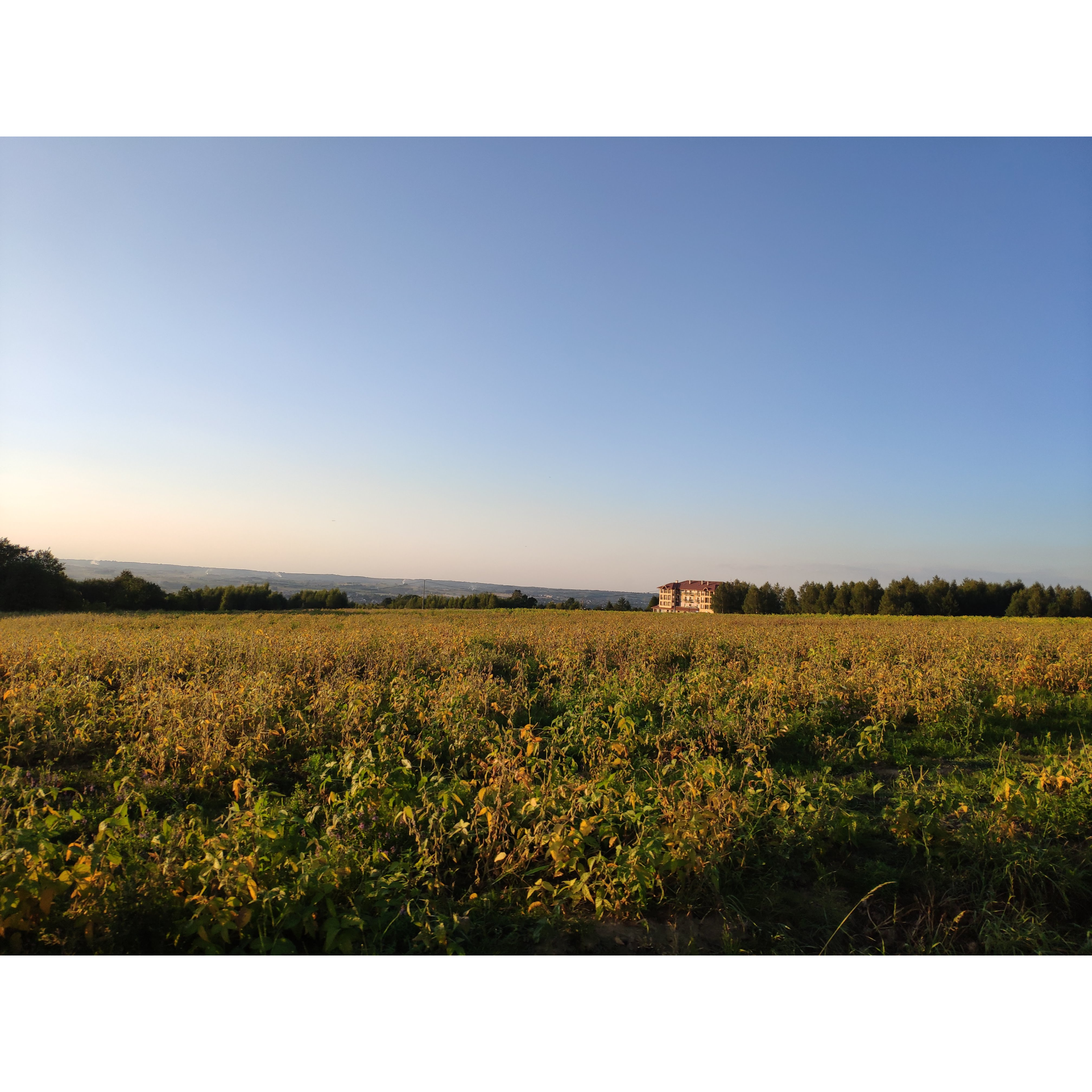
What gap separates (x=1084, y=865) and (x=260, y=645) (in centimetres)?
1073

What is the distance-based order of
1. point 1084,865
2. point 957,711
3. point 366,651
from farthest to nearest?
point 366,651, point 957,711, point 1084,865

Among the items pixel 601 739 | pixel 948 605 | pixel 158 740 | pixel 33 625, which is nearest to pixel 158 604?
pixel 33 625

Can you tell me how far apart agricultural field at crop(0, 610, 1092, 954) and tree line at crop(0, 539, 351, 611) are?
34.6 meters

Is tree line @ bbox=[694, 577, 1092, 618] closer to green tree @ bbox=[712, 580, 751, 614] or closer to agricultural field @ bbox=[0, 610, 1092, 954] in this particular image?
green tree @ bbox=[712, 580, 751, 614]

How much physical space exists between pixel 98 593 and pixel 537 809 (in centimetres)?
4630

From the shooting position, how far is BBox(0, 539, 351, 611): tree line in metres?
32.2

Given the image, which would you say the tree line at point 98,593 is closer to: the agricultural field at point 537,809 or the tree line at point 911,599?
the agricultural field at point 537,809

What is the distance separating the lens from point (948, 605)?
60.1 meters

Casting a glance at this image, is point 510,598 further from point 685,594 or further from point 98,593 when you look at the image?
point 685,594

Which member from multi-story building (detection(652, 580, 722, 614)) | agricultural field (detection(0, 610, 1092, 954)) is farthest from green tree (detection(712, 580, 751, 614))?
agricultural field (detection(0, 610, 1092, 954))

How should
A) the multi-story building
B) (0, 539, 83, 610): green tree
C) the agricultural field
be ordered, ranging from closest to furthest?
the agricultural field < (0, 539, 83, 610): green tree < the multi-story building

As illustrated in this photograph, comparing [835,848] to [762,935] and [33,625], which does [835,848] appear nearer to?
[762,935]

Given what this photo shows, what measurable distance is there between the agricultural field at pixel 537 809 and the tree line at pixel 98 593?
34.6 meters

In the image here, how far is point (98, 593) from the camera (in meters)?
36.9
